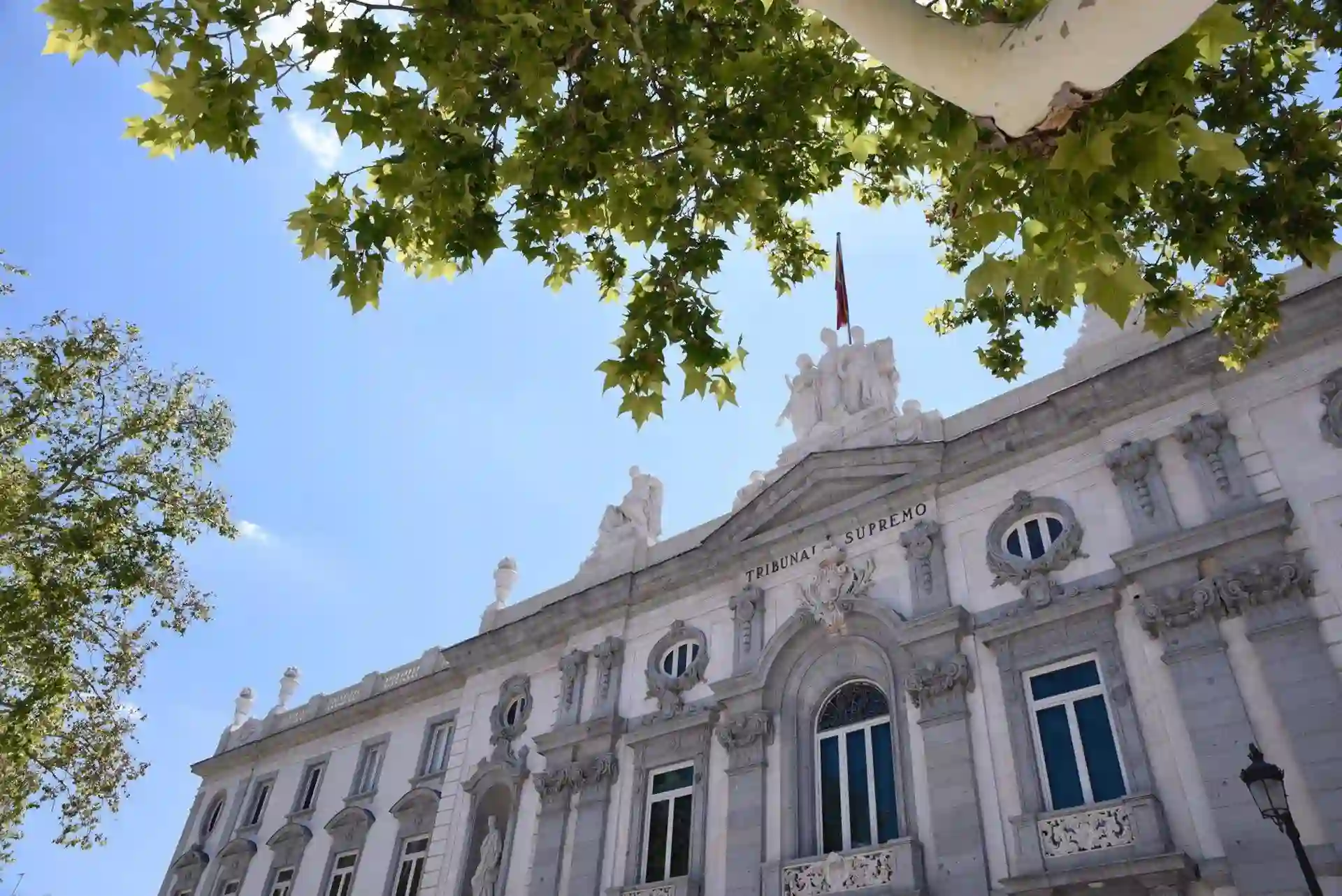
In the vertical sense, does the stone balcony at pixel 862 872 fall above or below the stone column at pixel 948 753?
below

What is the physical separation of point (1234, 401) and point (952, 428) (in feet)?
15.2

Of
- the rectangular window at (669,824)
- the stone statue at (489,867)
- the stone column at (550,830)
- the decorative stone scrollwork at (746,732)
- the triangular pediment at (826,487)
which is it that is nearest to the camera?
the decorative stone scrollwork at (746,732)

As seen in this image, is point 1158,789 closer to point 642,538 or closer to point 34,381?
point 642,538

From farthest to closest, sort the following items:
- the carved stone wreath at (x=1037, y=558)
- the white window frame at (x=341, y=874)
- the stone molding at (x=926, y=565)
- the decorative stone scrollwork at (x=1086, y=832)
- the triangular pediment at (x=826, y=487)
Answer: the white window frame at (x=341, y=874) → the triangular pediment at (x=826, y=487) → the stone molding at (x=926, y=565) → the carved stone wreath at (x=1037, y=558) → the decorative stone scrollwork at (x=1086, y=832)

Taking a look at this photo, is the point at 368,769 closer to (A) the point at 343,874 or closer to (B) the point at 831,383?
(A) the point at 343,874

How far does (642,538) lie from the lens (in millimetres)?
22203

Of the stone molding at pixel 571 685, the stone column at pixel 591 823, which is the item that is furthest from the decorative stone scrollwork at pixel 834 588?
the stone molding at pixel 571 685

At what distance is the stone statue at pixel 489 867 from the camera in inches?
744

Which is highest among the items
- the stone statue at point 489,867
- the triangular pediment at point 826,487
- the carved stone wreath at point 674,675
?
the triangular pediment at point 826,487

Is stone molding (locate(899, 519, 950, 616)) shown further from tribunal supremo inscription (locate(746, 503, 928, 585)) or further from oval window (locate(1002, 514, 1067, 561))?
oval window (locate(1002, 514, 1067, 561))

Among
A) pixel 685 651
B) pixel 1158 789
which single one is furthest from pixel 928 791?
pixel 685 651

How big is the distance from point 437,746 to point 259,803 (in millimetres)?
7902

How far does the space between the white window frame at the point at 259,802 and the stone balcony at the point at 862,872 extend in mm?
18349

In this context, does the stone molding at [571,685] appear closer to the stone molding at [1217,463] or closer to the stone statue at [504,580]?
the stone statue at [504,580]
